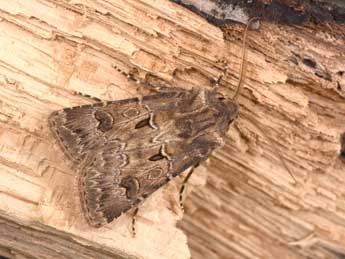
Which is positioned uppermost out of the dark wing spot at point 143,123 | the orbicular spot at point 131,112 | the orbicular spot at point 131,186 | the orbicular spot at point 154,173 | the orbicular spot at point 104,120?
the orbicular spot at point 131,112

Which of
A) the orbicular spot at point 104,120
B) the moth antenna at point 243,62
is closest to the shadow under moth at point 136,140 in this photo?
the orbicular spot at point 104,120

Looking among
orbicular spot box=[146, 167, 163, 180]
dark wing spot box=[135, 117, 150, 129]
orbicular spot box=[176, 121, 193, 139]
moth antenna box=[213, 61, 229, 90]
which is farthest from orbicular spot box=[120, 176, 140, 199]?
moth antenna box=[213, 61, 229, 90]

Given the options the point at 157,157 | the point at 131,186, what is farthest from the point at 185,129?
the point at 131,186

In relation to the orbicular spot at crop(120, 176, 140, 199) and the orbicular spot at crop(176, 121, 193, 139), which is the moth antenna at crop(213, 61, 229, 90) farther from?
the orbicular spot at crop(120, 176, 140, 199)

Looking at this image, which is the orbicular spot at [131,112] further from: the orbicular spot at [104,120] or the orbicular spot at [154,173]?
the orbicular spot at [154,173]

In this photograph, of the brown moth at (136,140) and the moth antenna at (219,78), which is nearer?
the brown moth at (136,140)
